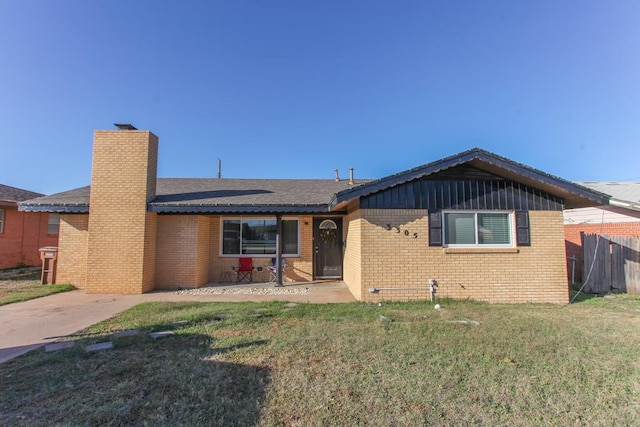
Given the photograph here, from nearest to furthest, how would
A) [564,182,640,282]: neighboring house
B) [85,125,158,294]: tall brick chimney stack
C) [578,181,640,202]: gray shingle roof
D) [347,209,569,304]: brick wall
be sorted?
[347,209,569,304]: brick wall
[85,125,158,294]: tall brick chimney stack
[564,182,640,282]: neighboring house
[578,181,640,202]: gray shingle roof

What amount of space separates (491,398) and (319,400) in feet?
5.97

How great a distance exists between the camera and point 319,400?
3254 mm

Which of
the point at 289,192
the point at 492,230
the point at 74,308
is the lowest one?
the point at 74,308

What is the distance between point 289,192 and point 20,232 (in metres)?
14.6

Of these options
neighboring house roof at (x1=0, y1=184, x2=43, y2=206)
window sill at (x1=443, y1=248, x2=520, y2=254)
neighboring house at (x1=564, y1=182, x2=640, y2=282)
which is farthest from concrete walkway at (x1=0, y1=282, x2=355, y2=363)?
neighboring house roof at (x1=0, y1=184, x2=43, y2=206)

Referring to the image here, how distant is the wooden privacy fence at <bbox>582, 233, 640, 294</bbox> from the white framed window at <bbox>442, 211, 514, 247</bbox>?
3.83 m

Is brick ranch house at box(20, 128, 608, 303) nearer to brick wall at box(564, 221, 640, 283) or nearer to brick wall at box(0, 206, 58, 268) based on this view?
brick wall at box(564, 221, 640, 283)

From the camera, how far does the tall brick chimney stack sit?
9219 millimetres

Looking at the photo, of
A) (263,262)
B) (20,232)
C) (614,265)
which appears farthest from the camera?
(20,232)

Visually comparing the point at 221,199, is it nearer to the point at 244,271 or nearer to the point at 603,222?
the point at 244,271

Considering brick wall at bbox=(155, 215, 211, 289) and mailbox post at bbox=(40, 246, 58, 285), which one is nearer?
brick wall at bbox=(155, 215, 211, 289)

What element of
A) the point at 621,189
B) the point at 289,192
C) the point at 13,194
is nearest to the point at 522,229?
the point at 289,192

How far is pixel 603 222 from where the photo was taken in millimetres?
12164

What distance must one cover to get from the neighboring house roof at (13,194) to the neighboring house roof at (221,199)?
678cm
